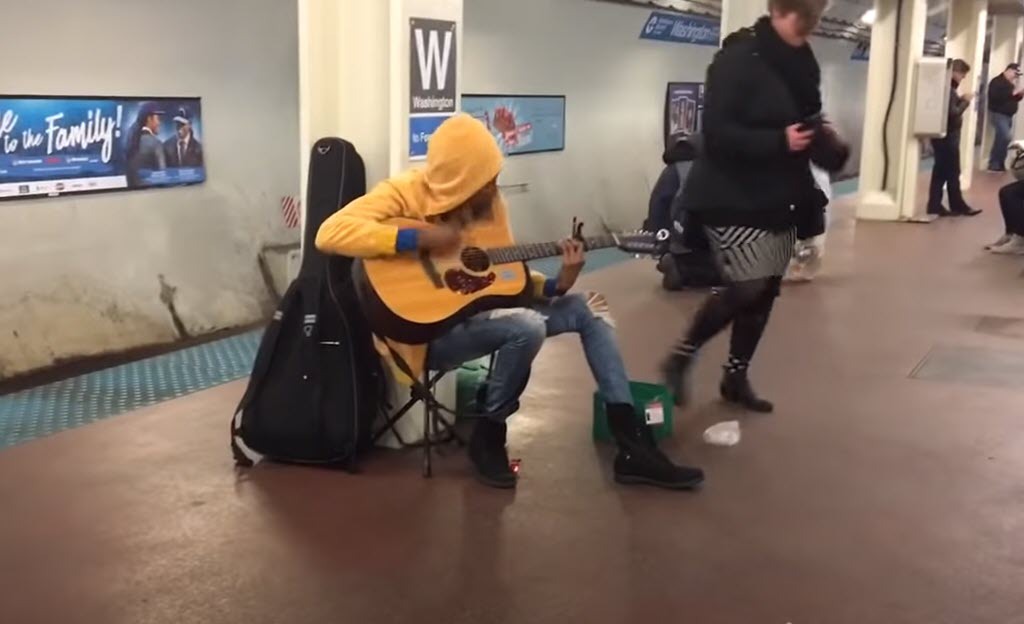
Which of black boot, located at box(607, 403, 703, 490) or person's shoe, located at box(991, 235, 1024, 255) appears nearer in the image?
black boot, located at box(607, 403, 703, 490)

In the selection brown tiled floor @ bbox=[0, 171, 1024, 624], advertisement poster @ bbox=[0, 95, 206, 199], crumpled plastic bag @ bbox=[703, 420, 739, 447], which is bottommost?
brown tiled floor @ bbox=[0, 171, 1024, 624]

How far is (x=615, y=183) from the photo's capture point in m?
11.2

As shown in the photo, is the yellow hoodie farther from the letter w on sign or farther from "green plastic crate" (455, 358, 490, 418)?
"green plastic crate" (455, 358, 490, 418)

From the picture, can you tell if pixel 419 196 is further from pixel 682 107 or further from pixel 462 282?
pixel 682 107

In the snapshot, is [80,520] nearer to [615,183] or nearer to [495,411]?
[495,411]

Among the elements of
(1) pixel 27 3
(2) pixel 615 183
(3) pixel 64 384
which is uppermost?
(1) pixel 27 3

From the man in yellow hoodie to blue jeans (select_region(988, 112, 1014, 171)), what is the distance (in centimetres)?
1360

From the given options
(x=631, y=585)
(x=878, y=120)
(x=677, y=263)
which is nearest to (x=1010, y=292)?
(x=677, y=263)

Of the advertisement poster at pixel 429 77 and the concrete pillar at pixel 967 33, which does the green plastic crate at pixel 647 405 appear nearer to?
the advertisement poster at pixel 429 77

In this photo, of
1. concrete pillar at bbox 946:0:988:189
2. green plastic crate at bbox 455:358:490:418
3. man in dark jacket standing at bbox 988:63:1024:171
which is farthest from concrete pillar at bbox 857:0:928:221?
green plastic crate at bbox 455:358:490:418

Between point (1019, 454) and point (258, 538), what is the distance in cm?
265

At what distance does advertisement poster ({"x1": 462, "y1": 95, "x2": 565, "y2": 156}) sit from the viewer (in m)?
8.88

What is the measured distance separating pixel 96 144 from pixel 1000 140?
550 inches

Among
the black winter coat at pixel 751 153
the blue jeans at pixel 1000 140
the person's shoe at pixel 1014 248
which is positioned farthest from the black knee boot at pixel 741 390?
the blue jeans at pixel 1000 140
